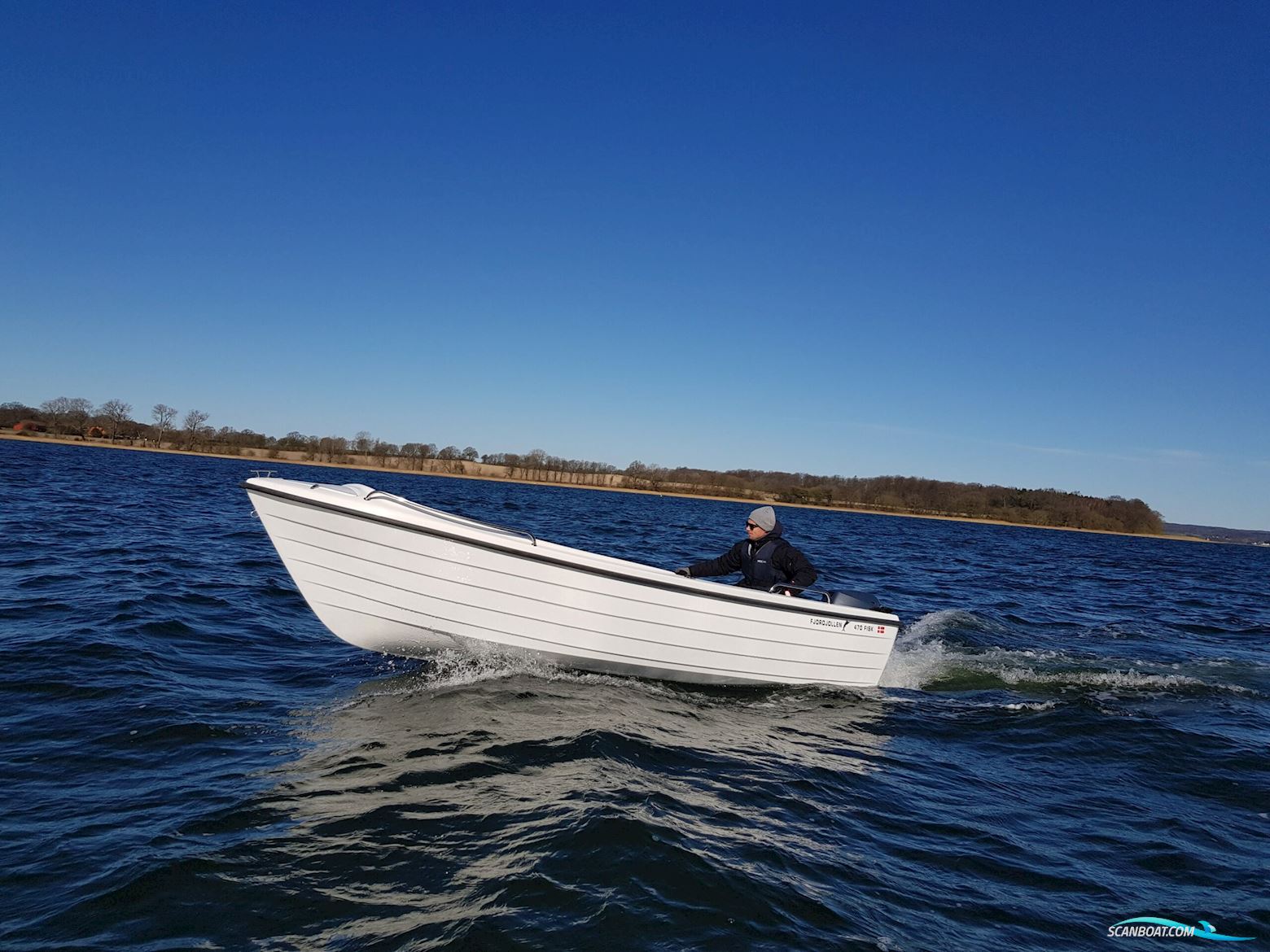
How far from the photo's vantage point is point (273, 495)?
23.2ft

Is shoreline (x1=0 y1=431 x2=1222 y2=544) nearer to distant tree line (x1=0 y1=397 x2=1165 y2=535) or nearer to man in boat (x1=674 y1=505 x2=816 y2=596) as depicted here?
distant tree line (x1=0 y1=397 x2=1165 y2=535)

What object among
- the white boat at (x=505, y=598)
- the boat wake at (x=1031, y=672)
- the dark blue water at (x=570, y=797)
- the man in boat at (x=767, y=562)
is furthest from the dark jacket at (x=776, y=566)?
the boat wake at (x=1031, y=672)

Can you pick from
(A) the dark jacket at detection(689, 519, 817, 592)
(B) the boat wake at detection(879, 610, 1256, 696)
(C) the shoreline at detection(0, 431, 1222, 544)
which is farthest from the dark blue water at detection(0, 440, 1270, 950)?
(C) the shoreline at detection(0, 431, 1222, 544)

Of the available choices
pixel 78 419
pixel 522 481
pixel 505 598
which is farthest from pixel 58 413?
pixel 505 598

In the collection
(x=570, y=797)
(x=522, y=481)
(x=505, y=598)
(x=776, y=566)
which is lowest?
(x=570, y=797)

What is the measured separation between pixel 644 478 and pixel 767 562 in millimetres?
132588

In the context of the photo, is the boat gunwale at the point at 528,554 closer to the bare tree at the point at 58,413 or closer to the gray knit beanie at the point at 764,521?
the gray knit beanie at the point at 764,521

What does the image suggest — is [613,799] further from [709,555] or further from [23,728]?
[709,555]

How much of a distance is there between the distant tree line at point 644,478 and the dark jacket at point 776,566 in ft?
325

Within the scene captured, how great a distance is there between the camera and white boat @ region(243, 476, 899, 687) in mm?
7152

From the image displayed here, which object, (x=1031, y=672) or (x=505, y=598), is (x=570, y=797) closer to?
(x=505, y=598)

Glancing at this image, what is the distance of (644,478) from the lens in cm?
14138

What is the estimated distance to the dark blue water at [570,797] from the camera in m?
3.72

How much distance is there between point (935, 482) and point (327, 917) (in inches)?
6281
